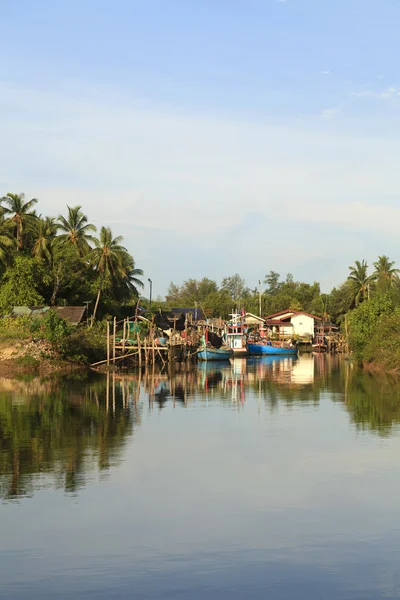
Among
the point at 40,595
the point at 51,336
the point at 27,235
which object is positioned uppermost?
the point at 27,235

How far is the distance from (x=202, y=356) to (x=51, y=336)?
2561cm

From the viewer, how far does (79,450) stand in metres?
20.4

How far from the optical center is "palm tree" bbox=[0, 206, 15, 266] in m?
60.8

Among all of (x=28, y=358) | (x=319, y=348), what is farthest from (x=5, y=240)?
(x=319, y=348)

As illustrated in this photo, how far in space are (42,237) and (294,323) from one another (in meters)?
53.4

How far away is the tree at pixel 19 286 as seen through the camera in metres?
61.1

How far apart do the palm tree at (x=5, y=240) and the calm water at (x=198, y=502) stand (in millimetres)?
32746

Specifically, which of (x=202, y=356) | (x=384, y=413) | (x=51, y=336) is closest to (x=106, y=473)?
(x=384, y=413)

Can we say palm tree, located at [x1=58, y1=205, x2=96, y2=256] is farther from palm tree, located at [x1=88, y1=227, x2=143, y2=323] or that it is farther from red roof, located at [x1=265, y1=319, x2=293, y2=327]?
red roof, located at [x1=265, y1=319, x2=293, y2=327]

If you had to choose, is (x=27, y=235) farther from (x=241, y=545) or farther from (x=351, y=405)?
(x=241, y=545)

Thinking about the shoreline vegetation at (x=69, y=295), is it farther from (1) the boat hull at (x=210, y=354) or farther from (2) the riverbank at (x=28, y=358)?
(1) the boat hull at (x=210, y=354)

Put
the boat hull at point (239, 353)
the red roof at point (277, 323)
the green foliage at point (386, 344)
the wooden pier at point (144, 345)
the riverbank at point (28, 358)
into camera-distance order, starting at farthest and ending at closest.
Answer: the red roof at point (277, 323), the boat hull at point (239, 353), the wooden pier at point (144, 345), the green foliage at point (386, 344), the riverbank at point (28, 358)

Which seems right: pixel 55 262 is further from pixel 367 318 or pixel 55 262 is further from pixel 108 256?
pixel 367 318

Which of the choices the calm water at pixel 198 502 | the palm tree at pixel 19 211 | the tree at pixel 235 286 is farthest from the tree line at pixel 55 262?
the tree at pixel 235 286
